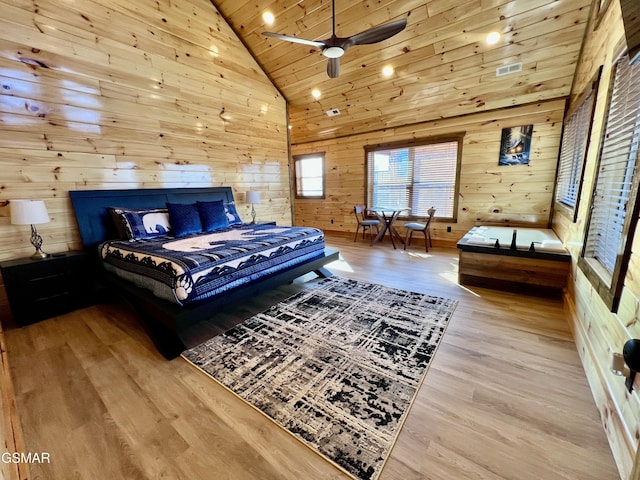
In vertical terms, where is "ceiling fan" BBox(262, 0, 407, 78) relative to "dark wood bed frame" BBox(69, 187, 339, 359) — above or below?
above

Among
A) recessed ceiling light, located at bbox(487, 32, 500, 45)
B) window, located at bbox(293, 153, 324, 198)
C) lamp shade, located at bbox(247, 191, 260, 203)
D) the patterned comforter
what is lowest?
the patterned comforter

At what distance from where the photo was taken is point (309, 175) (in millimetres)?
7176

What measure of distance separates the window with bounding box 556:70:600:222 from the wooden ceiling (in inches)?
31.1

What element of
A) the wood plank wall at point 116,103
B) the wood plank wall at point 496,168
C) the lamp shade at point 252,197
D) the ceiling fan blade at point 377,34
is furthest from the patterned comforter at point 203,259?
the wood plank wall at point 496,168

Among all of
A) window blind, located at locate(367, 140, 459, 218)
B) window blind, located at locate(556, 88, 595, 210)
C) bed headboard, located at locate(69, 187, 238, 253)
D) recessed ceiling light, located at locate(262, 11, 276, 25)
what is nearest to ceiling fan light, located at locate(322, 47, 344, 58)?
recessed ceiling light, located at locate(262, 11, 276, 25)

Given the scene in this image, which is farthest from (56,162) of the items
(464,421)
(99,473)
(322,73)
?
(464,421)

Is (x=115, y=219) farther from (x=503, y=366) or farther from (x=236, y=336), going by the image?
(x=503, y=366)

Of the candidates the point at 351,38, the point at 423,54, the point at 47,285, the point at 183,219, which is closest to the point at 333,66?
the point at 351,38

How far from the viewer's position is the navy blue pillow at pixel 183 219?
3.30 m

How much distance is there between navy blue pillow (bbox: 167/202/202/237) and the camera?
3301 millimetres

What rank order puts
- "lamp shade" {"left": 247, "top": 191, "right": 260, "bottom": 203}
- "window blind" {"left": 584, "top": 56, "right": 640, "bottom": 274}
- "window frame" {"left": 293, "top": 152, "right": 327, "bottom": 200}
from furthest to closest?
"window frame" {"left": 293, "top": 152, "right": 327, "bottom": 200}
"lamp shade" {"left": 247, "top": 191, "right": 260, "bottom": 203}
"window blind" {"left": 584, "top": 56, "right": 640, "bottom": 274}

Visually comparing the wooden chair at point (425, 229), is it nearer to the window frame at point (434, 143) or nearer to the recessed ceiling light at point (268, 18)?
the window frame at point (434, 143)

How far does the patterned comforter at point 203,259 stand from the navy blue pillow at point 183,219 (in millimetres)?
157

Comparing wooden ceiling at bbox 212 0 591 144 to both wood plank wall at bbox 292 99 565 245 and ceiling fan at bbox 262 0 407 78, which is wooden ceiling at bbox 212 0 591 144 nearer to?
wood plank wall at bbox 292 99 565 245
